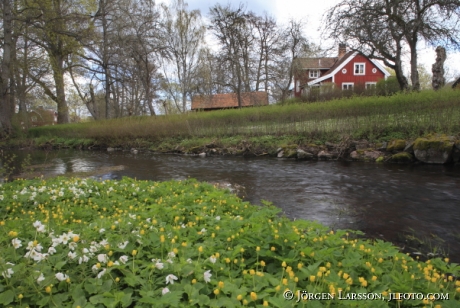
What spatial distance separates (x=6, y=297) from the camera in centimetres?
183

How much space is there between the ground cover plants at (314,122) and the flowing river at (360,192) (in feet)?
9.89

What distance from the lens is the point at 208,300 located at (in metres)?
1.85

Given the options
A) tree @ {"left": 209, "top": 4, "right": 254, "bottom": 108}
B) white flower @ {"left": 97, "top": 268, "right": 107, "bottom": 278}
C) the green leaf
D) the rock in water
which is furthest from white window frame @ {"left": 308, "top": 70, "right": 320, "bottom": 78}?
the green leaf

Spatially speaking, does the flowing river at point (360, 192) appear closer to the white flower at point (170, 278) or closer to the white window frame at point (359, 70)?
the white flower at point (170, 278)

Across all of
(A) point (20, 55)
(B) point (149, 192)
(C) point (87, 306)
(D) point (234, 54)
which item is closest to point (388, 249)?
(C) point (87, 306)

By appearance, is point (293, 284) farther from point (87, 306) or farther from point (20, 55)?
point (20, 55)

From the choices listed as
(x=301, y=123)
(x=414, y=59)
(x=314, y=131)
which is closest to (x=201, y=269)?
(x=314, y=131)

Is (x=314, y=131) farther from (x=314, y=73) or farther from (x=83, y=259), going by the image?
(x=314, y=73)

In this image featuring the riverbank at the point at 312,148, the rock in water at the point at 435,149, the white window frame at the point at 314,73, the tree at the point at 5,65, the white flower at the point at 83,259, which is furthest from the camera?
the white window frame at the point at 314,73

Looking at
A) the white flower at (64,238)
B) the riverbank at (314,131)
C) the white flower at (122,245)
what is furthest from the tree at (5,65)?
the white flower at (122,245)

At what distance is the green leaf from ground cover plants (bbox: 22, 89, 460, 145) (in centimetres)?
1455

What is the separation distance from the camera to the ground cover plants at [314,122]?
41.6 ft

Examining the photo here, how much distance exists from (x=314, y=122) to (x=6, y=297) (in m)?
15.4

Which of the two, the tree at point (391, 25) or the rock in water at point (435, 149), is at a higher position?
the tree at point (391, 25)
